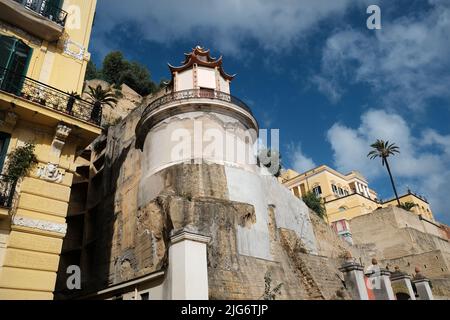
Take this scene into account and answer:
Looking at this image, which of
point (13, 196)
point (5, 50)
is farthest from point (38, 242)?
point (5, 50)

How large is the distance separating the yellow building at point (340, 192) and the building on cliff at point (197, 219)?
73.7 feet

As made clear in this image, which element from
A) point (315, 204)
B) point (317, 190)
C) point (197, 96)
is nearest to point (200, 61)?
point (197, 96)

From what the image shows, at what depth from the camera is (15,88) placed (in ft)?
33.8

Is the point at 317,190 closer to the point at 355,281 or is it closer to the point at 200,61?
the point at 200,61

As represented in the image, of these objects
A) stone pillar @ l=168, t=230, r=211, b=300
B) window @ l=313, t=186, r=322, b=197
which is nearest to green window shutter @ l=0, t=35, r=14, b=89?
stone pillar @ l=168, t=230, r=211, b=300

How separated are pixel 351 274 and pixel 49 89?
43.6 feet

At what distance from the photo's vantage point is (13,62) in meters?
10.7

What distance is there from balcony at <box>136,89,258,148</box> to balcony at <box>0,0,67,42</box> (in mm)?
9290

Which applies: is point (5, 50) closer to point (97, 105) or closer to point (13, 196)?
point (97, 105)

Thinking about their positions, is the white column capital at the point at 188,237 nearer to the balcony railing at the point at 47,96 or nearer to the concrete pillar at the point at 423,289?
the balcony railing at the point at 47,96

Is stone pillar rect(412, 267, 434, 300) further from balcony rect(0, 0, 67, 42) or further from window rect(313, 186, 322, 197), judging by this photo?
window rect(313, 186, 322, 197)

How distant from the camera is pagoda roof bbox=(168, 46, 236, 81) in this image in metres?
25.1

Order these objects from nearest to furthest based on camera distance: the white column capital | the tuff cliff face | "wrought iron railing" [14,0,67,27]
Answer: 1. the white column capital
2. "wrought iron railing" [14,0,67,27]
3. the tuff cliff face

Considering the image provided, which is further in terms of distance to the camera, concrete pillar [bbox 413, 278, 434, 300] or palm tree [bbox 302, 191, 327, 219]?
palm tree [bbox 302, 191, 327, 219]
